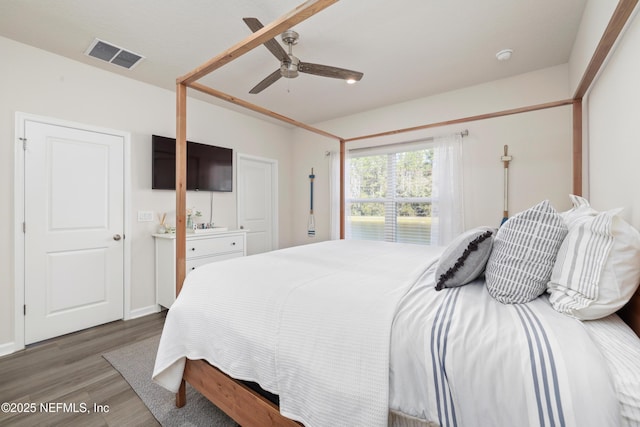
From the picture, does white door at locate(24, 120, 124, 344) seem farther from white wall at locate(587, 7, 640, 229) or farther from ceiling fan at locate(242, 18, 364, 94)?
white wall at locate(587, 7, 640, 229)

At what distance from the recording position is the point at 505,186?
9.68 feet

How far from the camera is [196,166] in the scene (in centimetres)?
349

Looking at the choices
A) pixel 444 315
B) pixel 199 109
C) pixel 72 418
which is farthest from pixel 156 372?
pixel 199 109

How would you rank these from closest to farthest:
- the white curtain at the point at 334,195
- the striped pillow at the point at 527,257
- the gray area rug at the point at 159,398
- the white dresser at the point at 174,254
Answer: the striped pillow at the point at 527,257 → the gray area rug at the point at 159,398 → the white dresser at the point at 174,254 → the white curtain at the point at 334,195

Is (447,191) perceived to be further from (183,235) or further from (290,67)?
(183,235)

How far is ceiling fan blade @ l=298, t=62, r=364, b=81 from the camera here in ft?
6.98

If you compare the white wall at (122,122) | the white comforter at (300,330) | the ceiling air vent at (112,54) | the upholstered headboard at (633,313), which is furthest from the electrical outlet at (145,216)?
the upholstered headboard at (633,313)

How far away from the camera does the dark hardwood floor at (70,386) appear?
1.55 meters

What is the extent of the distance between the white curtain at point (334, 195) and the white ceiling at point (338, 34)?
4.32ft

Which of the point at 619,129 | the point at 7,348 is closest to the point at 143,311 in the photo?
the point at 7,348

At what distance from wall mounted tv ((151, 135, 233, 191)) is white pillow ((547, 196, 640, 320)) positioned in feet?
11.5

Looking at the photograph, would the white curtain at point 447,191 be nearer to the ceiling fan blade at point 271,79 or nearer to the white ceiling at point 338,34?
the white ceiling at point 338,34

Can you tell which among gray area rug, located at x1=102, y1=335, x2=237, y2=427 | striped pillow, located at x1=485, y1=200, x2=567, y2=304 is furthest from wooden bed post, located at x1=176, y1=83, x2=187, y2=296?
striped pillow, located at x1=485, y1=200, x2=567, y2=304

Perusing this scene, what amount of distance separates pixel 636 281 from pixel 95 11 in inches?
130
